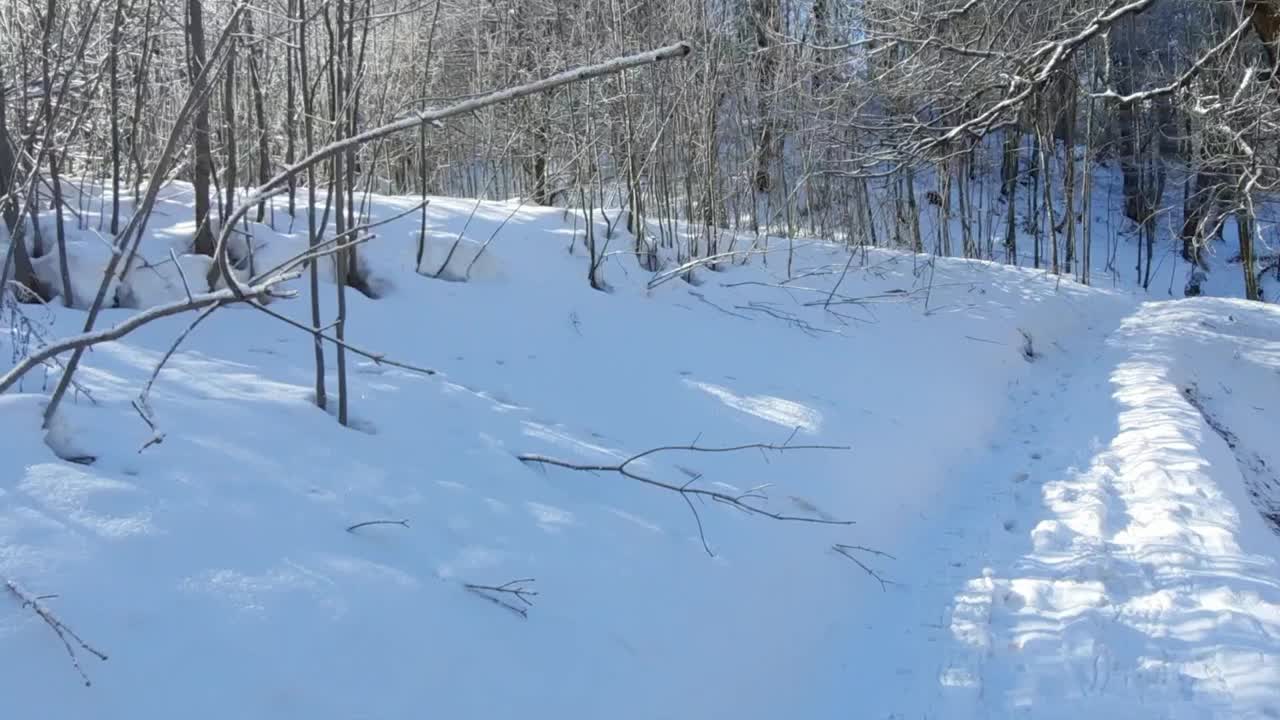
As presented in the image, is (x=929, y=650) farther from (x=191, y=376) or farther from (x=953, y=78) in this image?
(x=953, y=78)

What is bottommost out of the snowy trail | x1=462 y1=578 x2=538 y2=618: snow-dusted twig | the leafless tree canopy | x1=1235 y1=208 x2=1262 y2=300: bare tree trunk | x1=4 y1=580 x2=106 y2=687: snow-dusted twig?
the snowy trail

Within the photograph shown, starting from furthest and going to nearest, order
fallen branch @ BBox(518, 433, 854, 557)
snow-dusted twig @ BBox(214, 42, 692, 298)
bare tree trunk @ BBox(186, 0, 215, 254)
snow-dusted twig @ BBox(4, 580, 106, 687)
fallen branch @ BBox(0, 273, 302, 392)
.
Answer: bare tree trunk @ BBox(186, 0, 215, 254) < fallen branch @ BBox(518, 433, 854, 557) < snow-dusted twig @ BBox(4, 580, 106, 687) < fallen branch @ BBox(0, 273, 302, 392) < snow-dusted twig @ BBox(214, 42, 692, 298)

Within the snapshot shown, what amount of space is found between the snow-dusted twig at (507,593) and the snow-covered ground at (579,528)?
0.02 meters

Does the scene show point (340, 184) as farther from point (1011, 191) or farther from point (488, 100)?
point (1011, 191)

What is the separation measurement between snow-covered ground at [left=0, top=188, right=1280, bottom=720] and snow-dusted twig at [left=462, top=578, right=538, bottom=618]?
2 cm

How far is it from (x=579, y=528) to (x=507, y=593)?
0.58 m

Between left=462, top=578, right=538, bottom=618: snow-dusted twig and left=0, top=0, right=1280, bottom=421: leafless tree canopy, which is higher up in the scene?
left=0, top=0, right=1280, bottom=421: leafless tree canopy

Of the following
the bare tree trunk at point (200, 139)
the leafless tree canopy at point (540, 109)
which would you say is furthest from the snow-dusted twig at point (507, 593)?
the bare tree trunk at point (200, 139)

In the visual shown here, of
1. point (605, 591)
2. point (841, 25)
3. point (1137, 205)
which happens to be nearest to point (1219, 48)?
point (841, 25)

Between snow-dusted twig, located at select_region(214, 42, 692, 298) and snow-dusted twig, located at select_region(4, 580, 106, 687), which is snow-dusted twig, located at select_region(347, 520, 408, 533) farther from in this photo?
snow-dusted twig, located at select_region(214, 42, 692, 298)

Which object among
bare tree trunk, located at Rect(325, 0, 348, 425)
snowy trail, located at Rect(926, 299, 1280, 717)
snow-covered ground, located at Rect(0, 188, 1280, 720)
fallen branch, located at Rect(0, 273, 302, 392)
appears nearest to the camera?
fallen branch, located at Rect(0, 273, 302, 392)

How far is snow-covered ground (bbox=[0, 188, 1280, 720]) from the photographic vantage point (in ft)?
7.86

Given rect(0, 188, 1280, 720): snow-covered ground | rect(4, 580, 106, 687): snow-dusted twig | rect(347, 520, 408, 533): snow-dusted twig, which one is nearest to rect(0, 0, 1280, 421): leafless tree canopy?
rect(0, 188, 1280, 720): snow-covered ground

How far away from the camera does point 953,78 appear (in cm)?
962
